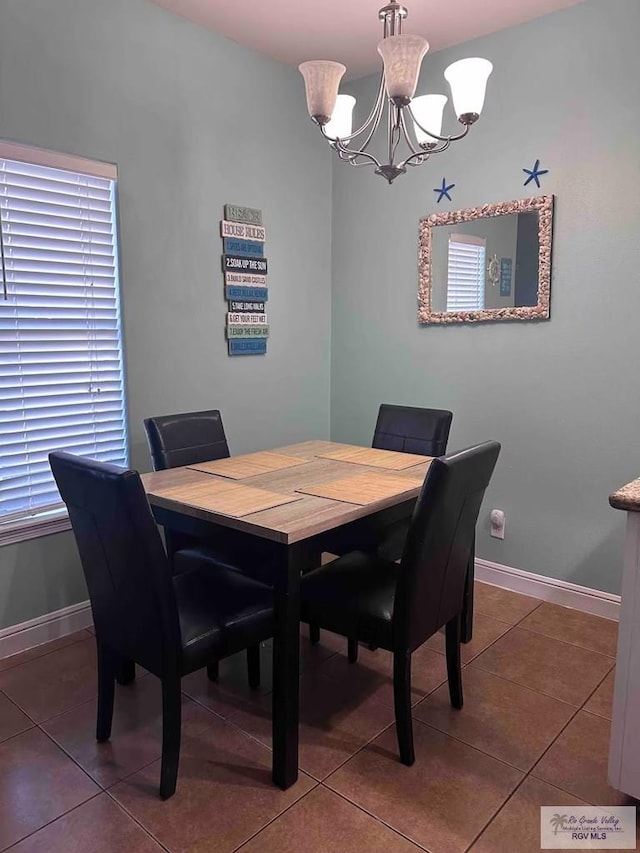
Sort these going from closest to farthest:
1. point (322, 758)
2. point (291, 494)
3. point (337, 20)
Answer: point (322, 758) < point (291, 494) < point (337, 20)

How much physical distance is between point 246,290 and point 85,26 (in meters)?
1.31

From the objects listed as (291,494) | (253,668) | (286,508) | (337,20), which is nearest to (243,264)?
(337,20)

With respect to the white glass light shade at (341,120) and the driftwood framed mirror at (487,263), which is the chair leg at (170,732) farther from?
the driftwood framed mirror at (487,263)

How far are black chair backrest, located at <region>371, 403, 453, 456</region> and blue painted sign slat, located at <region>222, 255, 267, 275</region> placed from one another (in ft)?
3.37

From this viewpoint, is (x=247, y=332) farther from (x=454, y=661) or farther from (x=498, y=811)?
(x=498, y=811)

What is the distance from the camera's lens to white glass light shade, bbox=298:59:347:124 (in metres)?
1.94

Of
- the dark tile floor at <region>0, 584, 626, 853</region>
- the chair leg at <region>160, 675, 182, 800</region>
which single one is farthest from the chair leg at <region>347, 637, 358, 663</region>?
the chair leg at <region>160, 675, 182, 800</region>

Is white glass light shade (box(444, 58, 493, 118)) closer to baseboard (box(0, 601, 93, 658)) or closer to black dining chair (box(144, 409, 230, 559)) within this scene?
black dining chair (box(144, 409, 230, 559))

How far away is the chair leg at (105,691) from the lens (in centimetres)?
187

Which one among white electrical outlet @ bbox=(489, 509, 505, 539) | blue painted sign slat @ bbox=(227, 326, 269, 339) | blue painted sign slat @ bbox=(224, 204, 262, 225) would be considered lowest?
white electrical outlet @ bbox=(489, 509, 505, 539)

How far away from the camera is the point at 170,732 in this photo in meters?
1.67

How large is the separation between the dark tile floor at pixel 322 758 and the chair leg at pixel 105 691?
0.15 feet

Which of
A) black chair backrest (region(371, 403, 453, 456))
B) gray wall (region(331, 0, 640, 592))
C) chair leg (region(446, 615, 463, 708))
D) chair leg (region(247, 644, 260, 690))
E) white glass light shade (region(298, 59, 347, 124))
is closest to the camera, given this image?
white glass light shade (region(298, 59, 347, 124))

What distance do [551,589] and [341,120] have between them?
2.32 meters
